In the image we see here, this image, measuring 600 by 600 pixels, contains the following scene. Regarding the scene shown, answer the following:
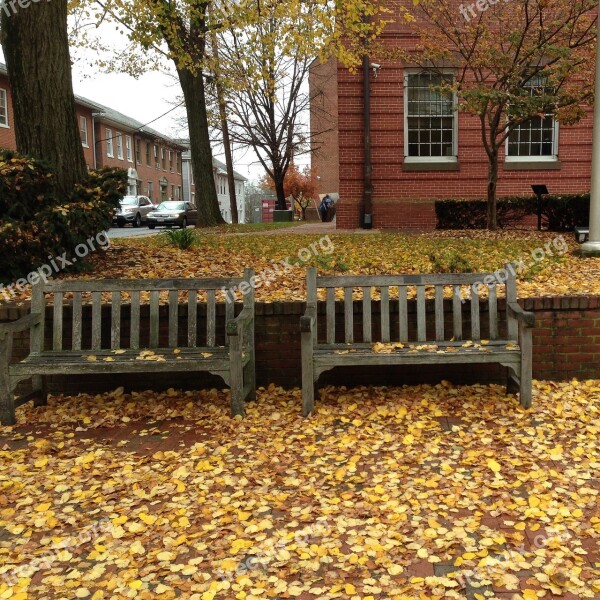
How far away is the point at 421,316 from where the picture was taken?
5.62 metres

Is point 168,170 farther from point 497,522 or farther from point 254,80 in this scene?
point 497,522

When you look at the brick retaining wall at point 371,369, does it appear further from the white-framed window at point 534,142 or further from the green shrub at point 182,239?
the white-framed window at point 534,142

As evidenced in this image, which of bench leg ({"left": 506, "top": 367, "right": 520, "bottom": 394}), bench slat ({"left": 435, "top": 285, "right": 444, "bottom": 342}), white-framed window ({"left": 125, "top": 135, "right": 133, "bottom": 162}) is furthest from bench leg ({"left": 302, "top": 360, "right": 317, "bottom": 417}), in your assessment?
white-framed window ({"left": 125, "top": 135, "right": 133, "bottom": 162})

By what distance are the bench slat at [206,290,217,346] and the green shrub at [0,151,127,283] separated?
2.43 metres

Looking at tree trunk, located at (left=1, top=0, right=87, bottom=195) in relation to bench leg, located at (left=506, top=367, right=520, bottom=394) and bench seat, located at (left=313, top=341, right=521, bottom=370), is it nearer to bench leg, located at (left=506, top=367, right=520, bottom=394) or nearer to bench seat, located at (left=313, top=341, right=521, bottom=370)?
bench seat, located at (left=313, top=341, right=521, bottom=370)

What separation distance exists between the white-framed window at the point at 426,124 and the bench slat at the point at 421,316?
13148mm

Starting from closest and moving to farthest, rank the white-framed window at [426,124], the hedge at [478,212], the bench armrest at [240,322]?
the bench armrest at [240,322] < the hedge at [478,212] < the white-framed window at [426,124]

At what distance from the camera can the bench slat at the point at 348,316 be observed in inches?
223

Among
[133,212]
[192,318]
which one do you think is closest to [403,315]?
[192,318]

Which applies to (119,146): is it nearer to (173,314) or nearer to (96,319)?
(96,319)

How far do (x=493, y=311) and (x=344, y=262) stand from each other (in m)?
2.88

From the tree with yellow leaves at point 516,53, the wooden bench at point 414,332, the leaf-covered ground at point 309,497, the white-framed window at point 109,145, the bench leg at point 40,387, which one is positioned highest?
the white-framed window at point 109,145

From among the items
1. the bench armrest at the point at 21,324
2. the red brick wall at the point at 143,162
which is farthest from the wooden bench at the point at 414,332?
the red brick wall at the point at 143,162

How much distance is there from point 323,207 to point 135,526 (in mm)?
38432
